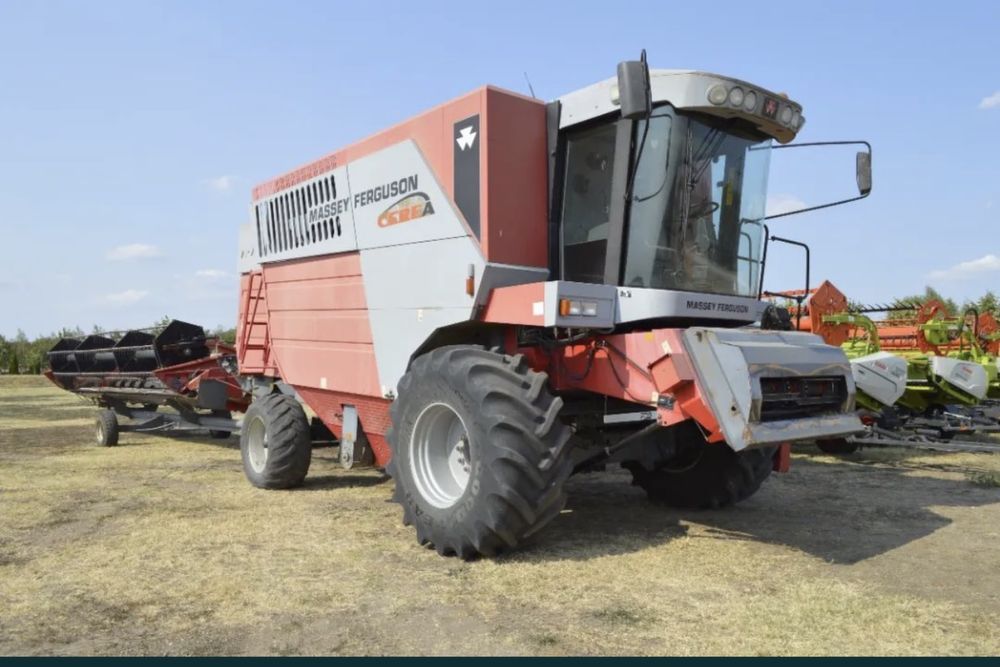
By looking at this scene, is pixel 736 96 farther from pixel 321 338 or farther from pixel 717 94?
pixel 321 338

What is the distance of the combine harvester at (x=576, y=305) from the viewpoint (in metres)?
4.71

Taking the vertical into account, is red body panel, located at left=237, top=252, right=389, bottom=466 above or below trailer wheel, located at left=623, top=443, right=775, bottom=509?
above

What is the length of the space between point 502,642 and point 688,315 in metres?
2.59

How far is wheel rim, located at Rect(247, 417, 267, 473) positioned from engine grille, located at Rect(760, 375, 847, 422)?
484cm

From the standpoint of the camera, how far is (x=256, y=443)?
7.81m

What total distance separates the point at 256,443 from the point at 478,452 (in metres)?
3.79

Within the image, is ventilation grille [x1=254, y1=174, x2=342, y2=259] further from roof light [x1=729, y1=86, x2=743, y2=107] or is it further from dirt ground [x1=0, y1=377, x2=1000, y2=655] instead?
roof light [x1=729, y1=86, x2=743, y2=107]

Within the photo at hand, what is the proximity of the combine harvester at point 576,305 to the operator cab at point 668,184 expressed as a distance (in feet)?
0.05

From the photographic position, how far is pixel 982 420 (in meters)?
10.6

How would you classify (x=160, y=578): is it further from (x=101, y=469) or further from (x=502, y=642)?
(x=101, y=469)

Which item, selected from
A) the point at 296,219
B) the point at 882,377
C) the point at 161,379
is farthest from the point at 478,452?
the point at 161,379

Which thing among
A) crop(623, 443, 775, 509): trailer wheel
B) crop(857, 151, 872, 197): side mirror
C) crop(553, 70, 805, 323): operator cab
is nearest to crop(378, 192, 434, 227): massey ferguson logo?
crop(553, 70, 805, 323): operator cab

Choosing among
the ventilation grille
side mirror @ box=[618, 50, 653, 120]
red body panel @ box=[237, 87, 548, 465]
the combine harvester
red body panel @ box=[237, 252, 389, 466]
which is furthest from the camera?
the ventilation grille

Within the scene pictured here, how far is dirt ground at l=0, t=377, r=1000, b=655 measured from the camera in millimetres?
3607
